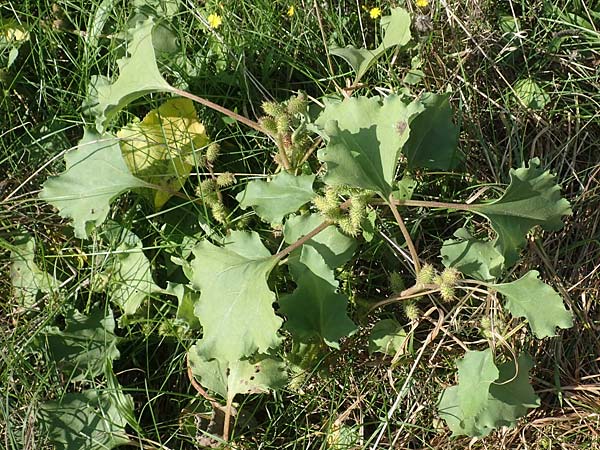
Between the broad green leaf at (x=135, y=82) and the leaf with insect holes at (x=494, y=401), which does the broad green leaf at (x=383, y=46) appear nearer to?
the broad green leaf at (x=135, y=82)

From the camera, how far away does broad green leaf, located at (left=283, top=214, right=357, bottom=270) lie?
211 centimetres

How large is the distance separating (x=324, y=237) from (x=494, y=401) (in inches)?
25.3

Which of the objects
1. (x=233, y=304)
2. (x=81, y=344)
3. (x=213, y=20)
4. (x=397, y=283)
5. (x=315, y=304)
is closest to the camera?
(x=233, y=304)

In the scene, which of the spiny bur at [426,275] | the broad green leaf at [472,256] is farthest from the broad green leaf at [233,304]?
the broad green leaf at [472,256]

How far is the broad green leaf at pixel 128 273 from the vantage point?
2.29 metres

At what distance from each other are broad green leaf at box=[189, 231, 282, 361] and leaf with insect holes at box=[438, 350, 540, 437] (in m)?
0.55

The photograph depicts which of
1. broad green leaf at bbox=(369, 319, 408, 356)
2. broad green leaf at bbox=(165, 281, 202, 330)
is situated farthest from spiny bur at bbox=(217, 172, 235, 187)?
broad green leaf at bbox=(369, 319, 408, 356)

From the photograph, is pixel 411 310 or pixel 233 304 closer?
pixel 233 304

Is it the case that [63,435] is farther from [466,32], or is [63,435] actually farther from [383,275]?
[466,32]

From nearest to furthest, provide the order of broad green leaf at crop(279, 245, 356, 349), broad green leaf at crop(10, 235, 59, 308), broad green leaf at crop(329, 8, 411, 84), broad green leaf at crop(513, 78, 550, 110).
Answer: broad green leaf at crop(279, 245, 356, 349)
broad green leaf at crop(329, 8, 411, 84)
broad green leaf at crop(10, 235, 59, 308)
broad green leaf at crop(513, 78, 550, 110)

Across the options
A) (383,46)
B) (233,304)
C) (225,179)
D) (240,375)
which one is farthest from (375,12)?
(240,375)

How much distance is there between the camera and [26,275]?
2.41 metres

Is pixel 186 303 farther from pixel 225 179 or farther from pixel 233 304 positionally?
pixel 225 179

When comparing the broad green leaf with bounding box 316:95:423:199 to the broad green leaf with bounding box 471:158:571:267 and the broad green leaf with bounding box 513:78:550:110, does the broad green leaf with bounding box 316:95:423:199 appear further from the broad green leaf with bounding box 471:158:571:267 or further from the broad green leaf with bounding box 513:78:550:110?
the broad green leaf with bounding box 513:78:550:110
